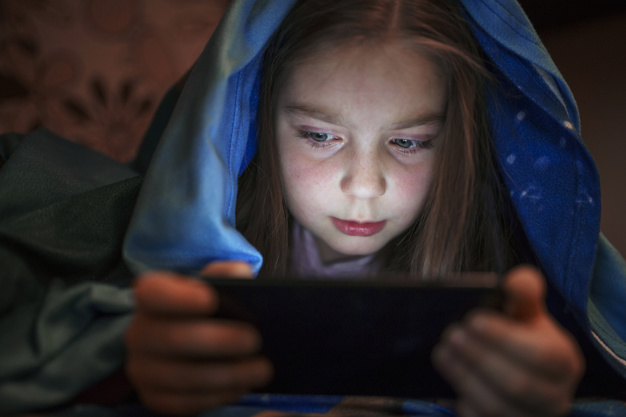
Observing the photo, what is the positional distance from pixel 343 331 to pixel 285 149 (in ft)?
1.11

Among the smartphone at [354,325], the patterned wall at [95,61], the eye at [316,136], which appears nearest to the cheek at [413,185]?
the eye at [316,136]

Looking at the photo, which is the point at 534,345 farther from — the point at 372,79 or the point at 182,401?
the point at 372,79

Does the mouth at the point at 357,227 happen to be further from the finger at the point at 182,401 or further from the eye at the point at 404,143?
the finger at the point at 182,401

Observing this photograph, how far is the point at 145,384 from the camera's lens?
40cm

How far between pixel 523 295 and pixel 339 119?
0.35 m

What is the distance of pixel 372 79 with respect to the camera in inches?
24.2

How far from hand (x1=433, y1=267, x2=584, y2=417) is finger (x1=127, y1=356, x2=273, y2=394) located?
198 mm

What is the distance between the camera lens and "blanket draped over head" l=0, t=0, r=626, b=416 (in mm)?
476

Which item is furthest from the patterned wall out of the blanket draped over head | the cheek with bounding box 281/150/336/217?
the cheek with bounding box 281/150/336/217

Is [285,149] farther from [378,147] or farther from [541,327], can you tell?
[541,327]

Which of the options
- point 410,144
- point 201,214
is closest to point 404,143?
point 410,144

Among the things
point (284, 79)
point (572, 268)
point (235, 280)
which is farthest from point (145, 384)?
point (572, 268)

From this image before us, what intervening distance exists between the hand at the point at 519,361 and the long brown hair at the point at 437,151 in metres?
0.36

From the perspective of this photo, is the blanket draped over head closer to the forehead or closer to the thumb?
the forehead
